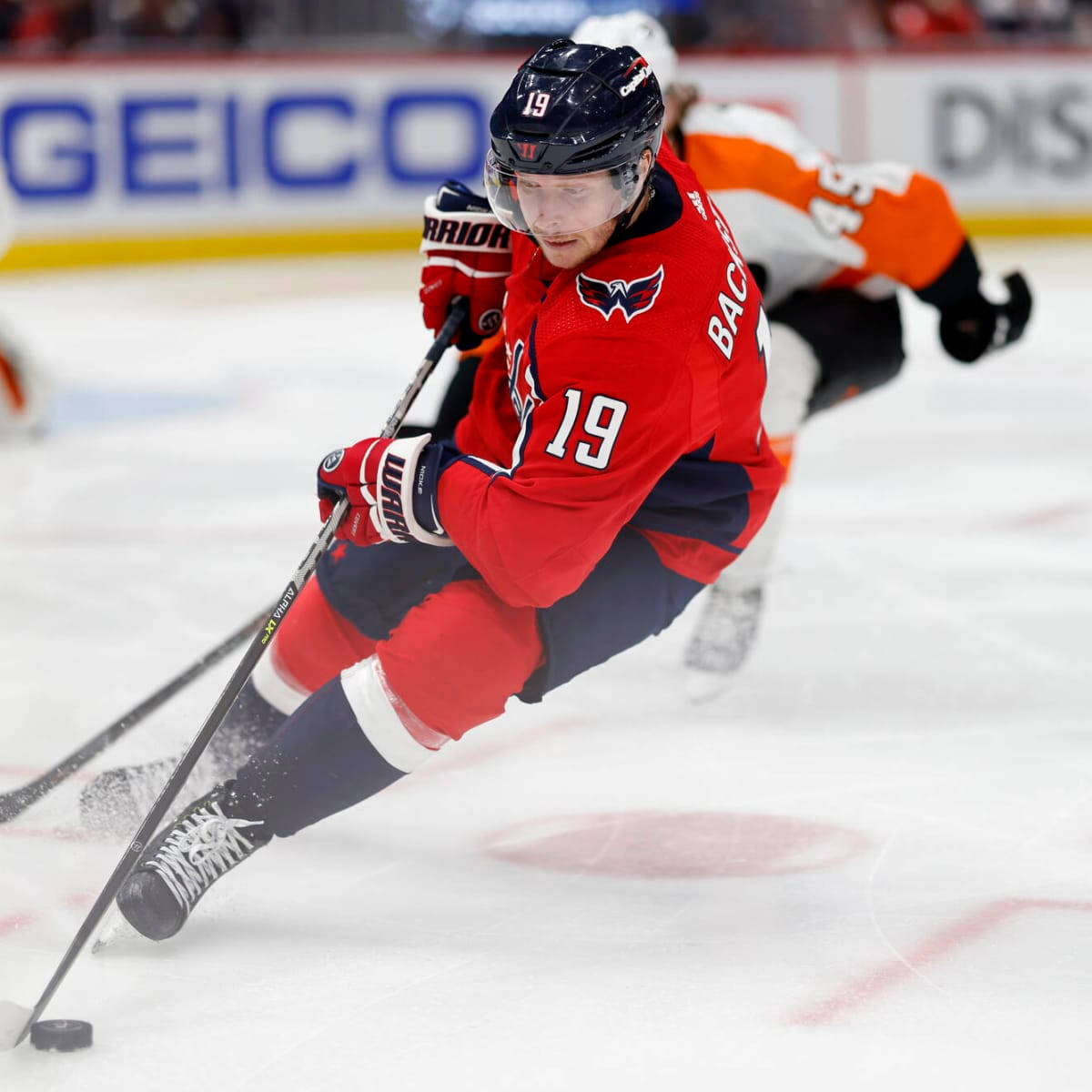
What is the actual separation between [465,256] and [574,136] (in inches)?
20.4

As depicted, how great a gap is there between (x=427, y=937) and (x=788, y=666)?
1.16 metres

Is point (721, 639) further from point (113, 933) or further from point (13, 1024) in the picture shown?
point (13, 1024)


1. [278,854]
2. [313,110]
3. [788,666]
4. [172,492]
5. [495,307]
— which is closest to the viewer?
[278,854]

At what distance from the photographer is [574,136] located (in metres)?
1.78

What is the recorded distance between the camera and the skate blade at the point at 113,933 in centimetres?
191

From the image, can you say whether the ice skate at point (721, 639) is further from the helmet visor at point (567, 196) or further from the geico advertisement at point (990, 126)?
the geico advertisement at point (990, 126)

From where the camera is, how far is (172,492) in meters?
4.28

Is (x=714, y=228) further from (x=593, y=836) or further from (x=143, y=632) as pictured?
(x=143, y=632)

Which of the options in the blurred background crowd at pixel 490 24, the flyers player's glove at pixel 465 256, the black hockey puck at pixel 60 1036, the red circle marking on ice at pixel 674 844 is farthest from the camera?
the blurred background crowd at pixel 490 24

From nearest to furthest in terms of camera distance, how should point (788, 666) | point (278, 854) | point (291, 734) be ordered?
point (291, 734)
point (278, 854)
point (788, 666)

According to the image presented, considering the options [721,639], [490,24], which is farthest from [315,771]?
[490,24]

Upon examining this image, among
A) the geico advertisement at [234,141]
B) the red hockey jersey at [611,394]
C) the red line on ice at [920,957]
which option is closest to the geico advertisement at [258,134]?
the geico advertisement at [234,141]

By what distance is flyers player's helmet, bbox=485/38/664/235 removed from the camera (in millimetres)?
1790

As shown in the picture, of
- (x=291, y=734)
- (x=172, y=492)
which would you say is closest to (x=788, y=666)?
(x=291, y=734)
